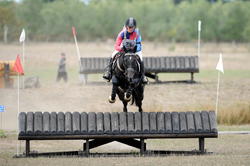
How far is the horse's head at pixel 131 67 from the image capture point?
17172 millimetres

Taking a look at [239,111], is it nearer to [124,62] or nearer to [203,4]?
[124,62]

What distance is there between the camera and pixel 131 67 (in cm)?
1719

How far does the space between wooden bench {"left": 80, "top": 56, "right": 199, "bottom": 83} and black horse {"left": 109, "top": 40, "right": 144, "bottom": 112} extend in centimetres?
1691

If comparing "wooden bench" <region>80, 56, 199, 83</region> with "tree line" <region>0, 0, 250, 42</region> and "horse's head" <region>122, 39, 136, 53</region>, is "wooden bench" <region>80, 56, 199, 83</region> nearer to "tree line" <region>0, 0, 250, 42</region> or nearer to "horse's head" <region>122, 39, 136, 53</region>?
"horse's head" <region>122, 39, 136, 53</region>

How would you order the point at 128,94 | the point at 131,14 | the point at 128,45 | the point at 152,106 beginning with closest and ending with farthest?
1. the point at 128,45
2. the point at 128,94
3. the point at 152,106
4. the point at 131,14

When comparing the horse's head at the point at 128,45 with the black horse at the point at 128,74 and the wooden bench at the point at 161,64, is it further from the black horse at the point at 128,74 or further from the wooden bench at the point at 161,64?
the wooden bench at the point at 161,64

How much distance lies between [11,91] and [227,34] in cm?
6696

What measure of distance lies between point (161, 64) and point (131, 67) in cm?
1848

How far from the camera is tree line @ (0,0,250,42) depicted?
93938 millimetres

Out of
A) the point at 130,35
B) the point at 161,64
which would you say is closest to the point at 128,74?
the point at 130,35

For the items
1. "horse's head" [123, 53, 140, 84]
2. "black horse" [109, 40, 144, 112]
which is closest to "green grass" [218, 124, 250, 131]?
"black horse" [109, 40, 144, 112]

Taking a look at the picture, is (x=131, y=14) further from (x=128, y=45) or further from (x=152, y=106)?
(x=128, y=45)

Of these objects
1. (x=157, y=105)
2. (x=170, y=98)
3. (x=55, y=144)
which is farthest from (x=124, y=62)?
(x=170, y=98)

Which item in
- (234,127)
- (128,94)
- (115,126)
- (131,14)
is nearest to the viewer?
(115,126)
